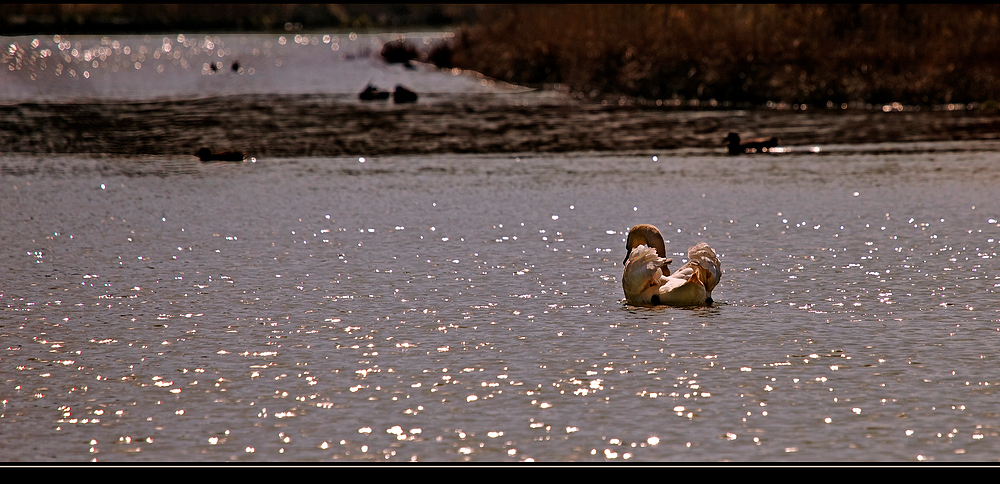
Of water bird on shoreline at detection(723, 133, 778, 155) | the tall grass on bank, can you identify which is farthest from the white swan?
the tall grass on bank

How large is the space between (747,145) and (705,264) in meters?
12.3

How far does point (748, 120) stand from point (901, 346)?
1993 centimetres

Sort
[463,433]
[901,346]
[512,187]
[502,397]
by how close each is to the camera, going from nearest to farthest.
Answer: [463,433] < [502,397] < [901,346] < [512,187]

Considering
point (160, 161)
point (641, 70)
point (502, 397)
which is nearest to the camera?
point (502, 397)

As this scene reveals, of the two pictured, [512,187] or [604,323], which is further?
[512,187]

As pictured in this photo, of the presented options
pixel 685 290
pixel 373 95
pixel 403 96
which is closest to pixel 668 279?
pixel 685 290

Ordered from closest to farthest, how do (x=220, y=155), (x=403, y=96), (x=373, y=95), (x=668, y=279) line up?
(x=668, y=279) → (x=220, y=155) → (x=403, y=96) → (x=373, y=95)

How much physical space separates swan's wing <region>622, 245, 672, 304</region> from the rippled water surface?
15 centimetres

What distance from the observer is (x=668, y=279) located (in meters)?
9.22

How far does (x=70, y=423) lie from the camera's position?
647cm

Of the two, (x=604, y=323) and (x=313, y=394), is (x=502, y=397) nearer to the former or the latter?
(x=313, y=394)

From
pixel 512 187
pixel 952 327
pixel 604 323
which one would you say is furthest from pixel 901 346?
pixel 512 187

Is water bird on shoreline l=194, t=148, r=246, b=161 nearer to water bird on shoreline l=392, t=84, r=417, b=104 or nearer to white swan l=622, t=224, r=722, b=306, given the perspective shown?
white swan l=622, t=224, r=722, b=306

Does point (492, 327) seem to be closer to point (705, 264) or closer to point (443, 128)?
point (705, 264)
